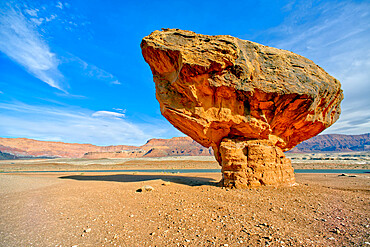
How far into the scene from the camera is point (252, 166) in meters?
11.0

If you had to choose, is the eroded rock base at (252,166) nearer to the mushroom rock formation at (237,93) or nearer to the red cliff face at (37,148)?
the mushroom rock formation at (237,93)

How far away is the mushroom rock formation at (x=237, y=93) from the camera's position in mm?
10273

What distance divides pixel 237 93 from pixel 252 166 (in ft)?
15.2

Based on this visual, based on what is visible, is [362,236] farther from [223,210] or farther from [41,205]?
[41,205]

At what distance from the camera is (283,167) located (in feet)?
38.4

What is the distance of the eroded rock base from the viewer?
10875mm

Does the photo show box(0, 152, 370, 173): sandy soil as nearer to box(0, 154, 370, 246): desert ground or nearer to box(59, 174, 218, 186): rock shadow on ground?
box(59, 174, 218, 186): rock shadow on ground

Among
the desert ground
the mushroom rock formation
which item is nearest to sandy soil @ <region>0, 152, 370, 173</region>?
the mushroom rock formation

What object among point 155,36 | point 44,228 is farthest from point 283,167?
point 44,228

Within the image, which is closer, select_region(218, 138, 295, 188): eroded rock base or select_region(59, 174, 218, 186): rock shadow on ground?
select_region(218, 138, 295, 188): eroded rock base

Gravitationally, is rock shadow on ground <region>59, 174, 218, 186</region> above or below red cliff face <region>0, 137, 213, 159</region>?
below

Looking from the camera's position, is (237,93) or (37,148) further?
(37,148)

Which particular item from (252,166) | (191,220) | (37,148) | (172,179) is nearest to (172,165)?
(172,179)

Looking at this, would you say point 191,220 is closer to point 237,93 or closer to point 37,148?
point 237,93
